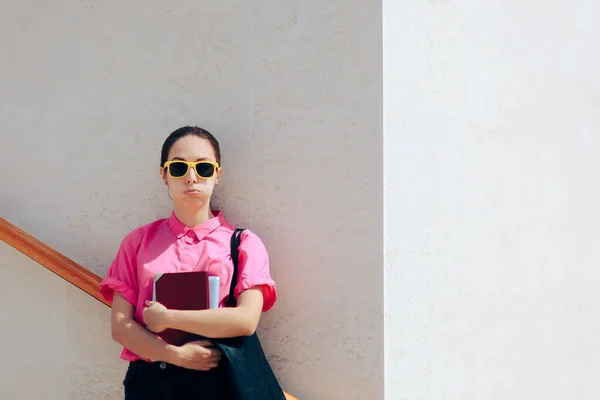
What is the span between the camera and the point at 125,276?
2.91 metres

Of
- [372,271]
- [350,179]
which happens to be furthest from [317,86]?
[372,271]

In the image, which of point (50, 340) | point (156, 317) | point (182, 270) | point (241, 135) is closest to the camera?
point (156, 317)

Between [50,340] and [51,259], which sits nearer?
[51,259]

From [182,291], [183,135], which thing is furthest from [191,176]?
[182,291]

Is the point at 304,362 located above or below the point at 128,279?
below

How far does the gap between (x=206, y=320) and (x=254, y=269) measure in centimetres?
27

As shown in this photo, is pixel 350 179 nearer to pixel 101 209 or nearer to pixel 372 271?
pixel 372 271

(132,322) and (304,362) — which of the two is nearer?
(132,322)

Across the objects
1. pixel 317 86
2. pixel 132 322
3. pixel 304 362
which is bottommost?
pixel 304 362

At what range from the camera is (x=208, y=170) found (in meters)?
2.90
